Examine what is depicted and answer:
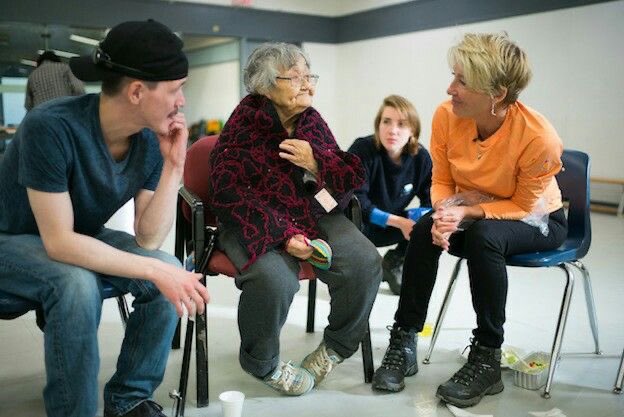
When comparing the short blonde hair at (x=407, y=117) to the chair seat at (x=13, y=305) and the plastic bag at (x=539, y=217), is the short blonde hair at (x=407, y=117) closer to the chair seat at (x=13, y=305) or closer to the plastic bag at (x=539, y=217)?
the plastic bag at (x=539, y=217)

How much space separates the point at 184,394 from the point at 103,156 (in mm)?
758

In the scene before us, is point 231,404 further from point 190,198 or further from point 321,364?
point 190,198

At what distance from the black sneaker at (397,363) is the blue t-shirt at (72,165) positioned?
3.29ft

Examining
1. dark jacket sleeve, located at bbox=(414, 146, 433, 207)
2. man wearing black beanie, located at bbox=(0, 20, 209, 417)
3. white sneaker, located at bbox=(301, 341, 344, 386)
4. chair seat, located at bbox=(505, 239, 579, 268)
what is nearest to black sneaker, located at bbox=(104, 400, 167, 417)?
man wearing black beanie, located at bbox=(0, 20, 209, 417)

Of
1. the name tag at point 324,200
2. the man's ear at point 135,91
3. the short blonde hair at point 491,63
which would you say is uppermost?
the short blonde hair at point 491,63

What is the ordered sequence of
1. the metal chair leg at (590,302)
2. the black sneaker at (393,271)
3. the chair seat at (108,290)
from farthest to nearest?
the black sneaker at (393,271) → the metal chair leg at (590,302) → the chair seat at (108,290)

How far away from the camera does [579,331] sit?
2471 millimetres

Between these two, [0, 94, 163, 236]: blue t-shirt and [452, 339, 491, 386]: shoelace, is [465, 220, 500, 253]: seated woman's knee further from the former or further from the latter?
[0, 94, 163, 236]: blue t-shirt

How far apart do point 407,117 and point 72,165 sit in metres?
1.61

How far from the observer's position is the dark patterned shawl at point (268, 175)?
1.85 m

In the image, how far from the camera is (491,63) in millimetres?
1862

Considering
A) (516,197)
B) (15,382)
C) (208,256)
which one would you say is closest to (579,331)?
(516,197)

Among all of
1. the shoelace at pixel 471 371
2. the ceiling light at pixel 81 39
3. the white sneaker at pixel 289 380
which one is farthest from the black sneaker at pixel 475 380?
the ceiling light at pixel 81 39

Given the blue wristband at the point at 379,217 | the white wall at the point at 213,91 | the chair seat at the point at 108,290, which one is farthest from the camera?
the white wall at the point at 213,91
